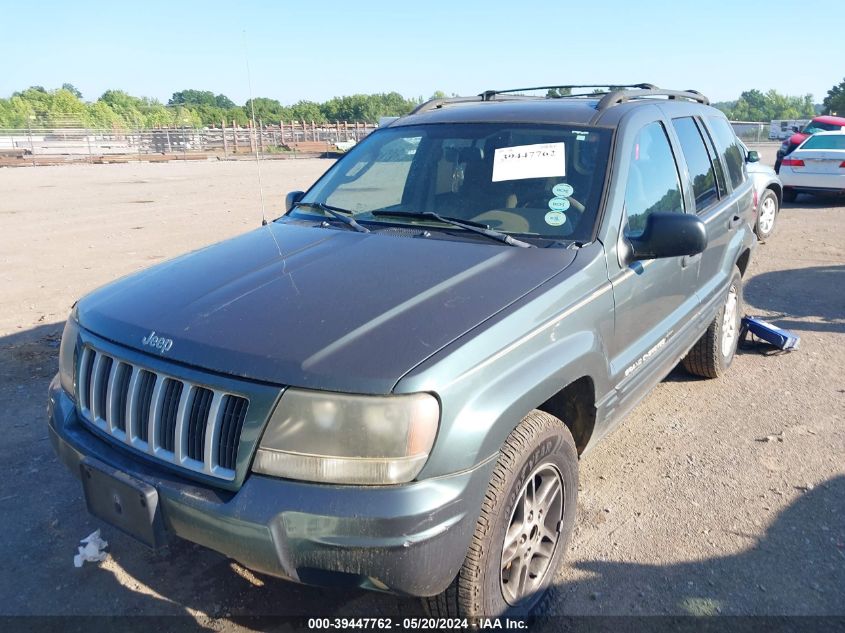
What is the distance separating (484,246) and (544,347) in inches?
28.1

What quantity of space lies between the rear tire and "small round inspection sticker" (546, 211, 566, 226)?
2069 mm

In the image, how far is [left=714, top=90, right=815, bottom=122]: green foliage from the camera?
11788 cm

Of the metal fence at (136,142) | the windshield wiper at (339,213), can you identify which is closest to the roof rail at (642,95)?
the windshield wiper at (339,213)

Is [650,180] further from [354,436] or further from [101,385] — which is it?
[101,385]

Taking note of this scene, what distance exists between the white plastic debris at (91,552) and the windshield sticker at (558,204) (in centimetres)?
252

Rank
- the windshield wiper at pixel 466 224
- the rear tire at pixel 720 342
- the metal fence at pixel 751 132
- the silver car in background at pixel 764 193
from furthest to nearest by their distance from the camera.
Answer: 1. the metal fence at pixel 751 132
2. the silver car in background at pixel 764 193
3. the rear tire at pixel 720 342
4. the windshield wiper at pixel 466 224

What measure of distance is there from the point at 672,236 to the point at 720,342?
2240 mm

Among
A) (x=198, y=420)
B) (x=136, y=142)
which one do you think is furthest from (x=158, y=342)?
(x=136, y=142)

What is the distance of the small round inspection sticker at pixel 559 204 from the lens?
3174 mm

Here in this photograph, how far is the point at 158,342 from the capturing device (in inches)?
91.8

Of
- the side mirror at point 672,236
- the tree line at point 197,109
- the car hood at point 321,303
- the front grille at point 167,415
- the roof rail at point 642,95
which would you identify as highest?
the tree line at point 197,109

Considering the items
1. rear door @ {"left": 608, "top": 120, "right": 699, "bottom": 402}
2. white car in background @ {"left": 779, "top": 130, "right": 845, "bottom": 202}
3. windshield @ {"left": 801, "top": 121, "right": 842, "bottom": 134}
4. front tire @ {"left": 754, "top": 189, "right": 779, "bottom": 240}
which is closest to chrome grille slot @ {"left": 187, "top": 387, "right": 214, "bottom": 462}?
rear door @ {"left": 608, "top": 120, "right": 699, "bottom": 402}

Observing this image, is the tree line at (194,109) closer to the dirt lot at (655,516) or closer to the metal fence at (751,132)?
the metal fence at (751,132)

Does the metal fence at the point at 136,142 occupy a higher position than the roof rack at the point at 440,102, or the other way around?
the metal fence at the point at 136,142
